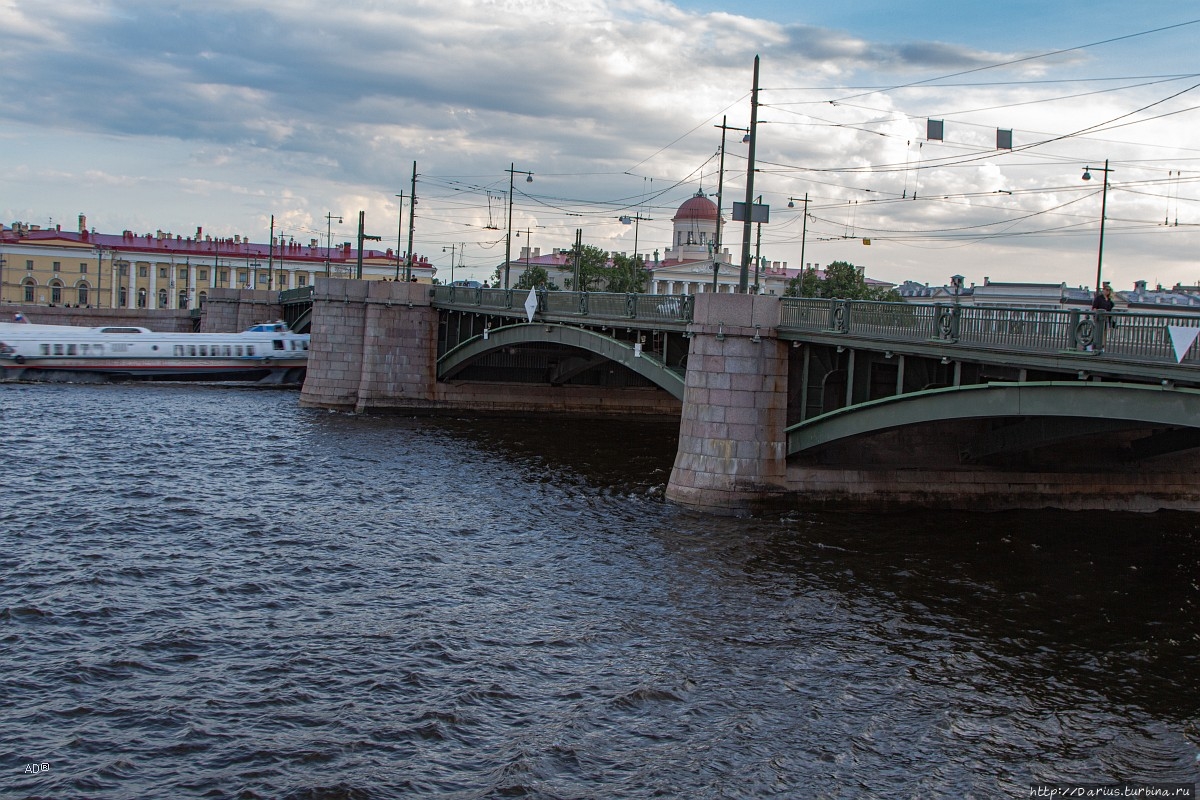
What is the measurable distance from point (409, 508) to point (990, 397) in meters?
11.6

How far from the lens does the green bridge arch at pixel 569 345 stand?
975 inches

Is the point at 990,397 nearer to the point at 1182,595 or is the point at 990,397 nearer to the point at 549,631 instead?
the point at 1182,595

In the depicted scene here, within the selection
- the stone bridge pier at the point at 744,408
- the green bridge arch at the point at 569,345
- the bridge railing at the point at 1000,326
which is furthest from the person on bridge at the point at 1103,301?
the green bridge arch at the point at 569,345

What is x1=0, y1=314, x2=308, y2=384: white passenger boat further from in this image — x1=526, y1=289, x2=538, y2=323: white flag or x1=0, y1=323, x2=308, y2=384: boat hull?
x1=526, y1=289, x2=538, y2=323: white flag

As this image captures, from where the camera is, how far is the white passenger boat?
50125 mm

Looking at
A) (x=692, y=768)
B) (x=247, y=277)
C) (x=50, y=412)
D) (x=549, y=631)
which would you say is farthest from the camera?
(x=247, y=277)

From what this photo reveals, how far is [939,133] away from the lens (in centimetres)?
2091

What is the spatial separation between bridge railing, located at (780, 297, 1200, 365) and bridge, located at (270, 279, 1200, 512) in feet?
0.09

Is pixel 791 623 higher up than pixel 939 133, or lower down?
lower down

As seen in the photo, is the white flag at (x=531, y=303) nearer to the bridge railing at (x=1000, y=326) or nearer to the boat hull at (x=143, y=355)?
the bridge railing at (x=1000, y=326)

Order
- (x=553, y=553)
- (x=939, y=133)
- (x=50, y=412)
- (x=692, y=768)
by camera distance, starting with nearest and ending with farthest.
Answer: (x=692, y=768)
(x=553, y=553)
(x=939, y=133)
(x=50, y=412)

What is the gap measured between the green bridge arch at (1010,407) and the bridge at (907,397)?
0.09 ft

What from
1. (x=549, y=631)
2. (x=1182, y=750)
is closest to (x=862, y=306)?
(x=549, y=631)

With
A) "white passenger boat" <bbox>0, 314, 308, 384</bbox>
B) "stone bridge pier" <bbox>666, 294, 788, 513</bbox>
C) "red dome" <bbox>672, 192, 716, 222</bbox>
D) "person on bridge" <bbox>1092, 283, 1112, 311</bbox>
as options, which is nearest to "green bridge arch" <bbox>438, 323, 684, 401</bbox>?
"stone bridge pier" <bbox>666, 294, 788, 513</bbox>
